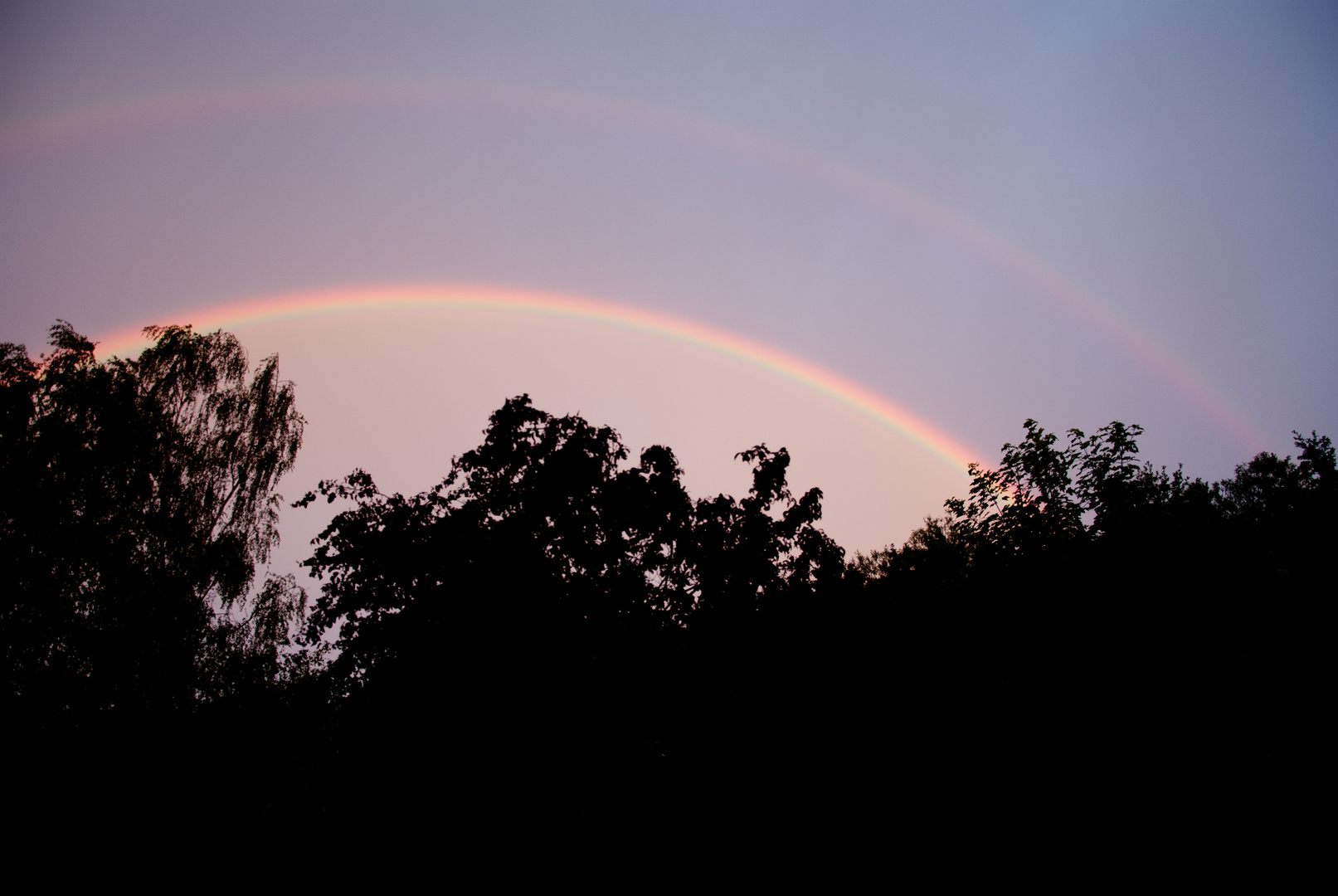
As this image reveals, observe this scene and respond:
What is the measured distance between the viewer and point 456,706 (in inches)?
597

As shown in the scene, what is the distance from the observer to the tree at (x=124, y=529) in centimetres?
1421

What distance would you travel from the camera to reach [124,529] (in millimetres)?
15562

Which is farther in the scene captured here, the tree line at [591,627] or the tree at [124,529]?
the tree at [124,529]

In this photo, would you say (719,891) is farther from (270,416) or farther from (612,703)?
(270,416)

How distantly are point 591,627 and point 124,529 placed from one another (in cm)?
1208

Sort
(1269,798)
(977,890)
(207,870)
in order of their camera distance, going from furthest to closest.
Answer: (207,870), (977,890), (1269,798)

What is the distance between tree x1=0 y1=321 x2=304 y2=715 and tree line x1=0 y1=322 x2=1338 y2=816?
0.21 feet

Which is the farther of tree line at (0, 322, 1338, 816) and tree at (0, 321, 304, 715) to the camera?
tree at (0, 321, 304, 715)

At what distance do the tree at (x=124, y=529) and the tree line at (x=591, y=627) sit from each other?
6cm

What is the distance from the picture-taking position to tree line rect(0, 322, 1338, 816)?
8062 millimetres

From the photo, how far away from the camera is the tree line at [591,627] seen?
8.06 m

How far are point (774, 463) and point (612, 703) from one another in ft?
29.6

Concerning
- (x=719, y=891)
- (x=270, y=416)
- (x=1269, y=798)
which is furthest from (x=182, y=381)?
(x=1269, y=798)

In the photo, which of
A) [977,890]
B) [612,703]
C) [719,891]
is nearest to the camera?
[977,890]
